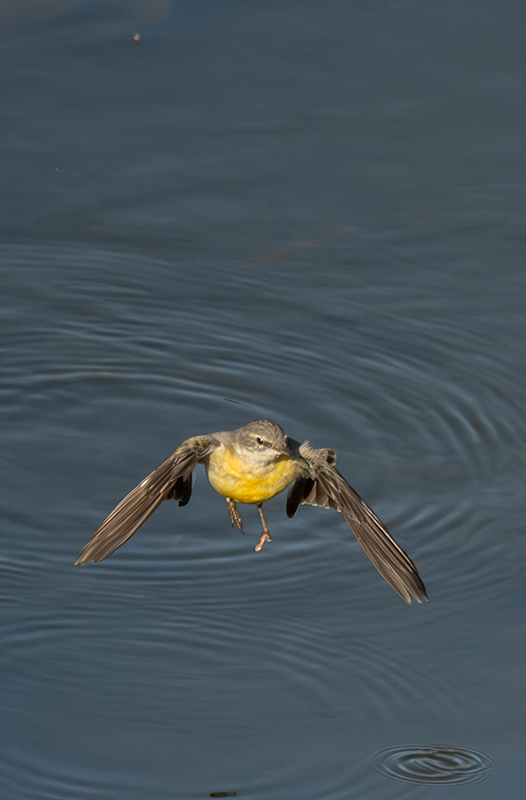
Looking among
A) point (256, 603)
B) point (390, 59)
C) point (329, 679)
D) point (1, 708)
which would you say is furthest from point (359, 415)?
point (390, 59)

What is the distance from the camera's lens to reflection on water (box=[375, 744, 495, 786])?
454cm

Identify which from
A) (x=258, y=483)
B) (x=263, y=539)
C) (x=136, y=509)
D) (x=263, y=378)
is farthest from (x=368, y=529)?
(x=263, y=378)

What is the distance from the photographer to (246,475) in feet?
15.8

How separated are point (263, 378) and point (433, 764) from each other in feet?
10.6

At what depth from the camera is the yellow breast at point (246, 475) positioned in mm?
4820

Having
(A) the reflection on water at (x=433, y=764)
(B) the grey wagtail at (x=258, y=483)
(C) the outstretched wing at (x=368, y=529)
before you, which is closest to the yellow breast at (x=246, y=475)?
(B) the grey wagtail at (x=258, y=483)

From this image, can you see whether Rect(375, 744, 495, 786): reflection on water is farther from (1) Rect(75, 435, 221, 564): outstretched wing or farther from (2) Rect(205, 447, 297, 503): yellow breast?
(1) Rect(75, 435, 221, 564): outstretched wing

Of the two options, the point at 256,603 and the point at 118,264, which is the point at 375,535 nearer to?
the point at 256,603

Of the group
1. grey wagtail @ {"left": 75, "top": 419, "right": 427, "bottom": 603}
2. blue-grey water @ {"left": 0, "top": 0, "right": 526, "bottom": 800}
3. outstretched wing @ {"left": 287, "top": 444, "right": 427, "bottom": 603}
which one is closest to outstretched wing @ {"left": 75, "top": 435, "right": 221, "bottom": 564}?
grey wagtail @ {"left": 75, "top": 419, "right": 427, "bottom": 603}

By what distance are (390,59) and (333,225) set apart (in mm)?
1956

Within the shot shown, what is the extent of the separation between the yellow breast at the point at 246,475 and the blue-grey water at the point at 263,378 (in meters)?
0.80

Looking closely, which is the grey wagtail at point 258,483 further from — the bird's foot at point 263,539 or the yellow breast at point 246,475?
the bird's foot at point 263,539

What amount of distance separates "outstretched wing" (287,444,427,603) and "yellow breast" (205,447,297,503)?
0.13 metres

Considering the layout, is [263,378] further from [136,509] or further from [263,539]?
[136,509]
